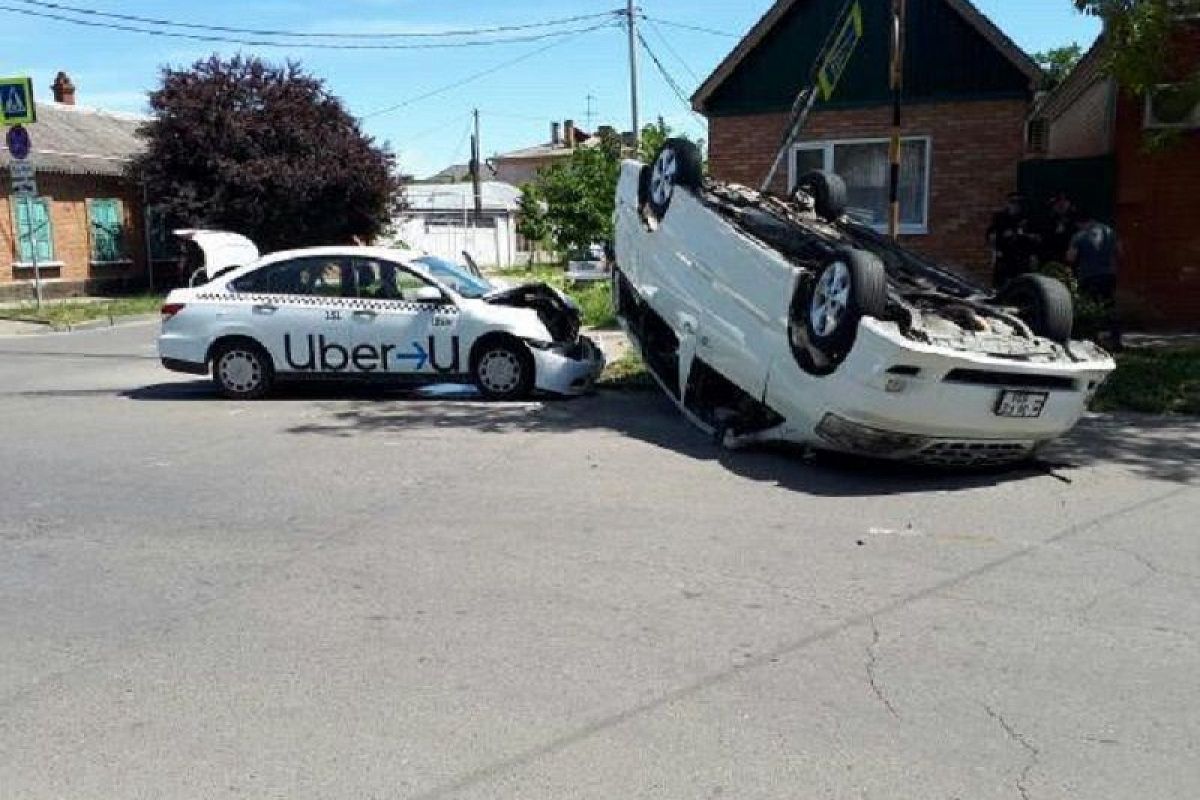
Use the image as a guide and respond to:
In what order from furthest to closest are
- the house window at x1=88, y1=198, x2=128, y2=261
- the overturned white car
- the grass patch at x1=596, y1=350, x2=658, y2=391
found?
the house window at x1=88, y1=198, x2=128, y2=261, the grass patch at x1=596, y1=350, x2=658, y2=391, the overturned white car

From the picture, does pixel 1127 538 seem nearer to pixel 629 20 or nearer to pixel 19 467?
pixel 19 467

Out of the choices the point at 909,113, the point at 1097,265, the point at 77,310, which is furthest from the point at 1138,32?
the point at 77,310

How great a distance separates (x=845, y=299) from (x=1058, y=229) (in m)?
7.94

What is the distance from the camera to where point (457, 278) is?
10.8 m

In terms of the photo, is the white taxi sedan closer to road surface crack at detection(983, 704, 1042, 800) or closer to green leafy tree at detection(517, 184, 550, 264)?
road surface crack at detection(983, 704, 1042, 800)

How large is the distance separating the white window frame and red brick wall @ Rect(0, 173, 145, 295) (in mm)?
18775

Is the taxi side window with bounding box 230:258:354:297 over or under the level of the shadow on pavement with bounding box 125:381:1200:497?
over

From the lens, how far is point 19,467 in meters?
7.74

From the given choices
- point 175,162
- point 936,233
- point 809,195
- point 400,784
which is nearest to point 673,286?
point 809,195

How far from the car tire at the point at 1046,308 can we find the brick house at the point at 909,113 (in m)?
8.51

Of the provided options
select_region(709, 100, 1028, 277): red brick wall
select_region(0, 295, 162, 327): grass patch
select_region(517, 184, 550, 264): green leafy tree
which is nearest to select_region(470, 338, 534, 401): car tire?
select_region(709, 100, 1028, 277): red brick wall

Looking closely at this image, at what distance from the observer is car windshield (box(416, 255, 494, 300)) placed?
10.6 metres

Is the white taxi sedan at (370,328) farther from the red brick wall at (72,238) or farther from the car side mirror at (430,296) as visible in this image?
the red brick wall at (72,238)

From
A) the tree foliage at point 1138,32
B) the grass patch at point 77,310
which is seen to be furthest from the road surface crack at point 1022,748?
the grass patch at point 77,310
